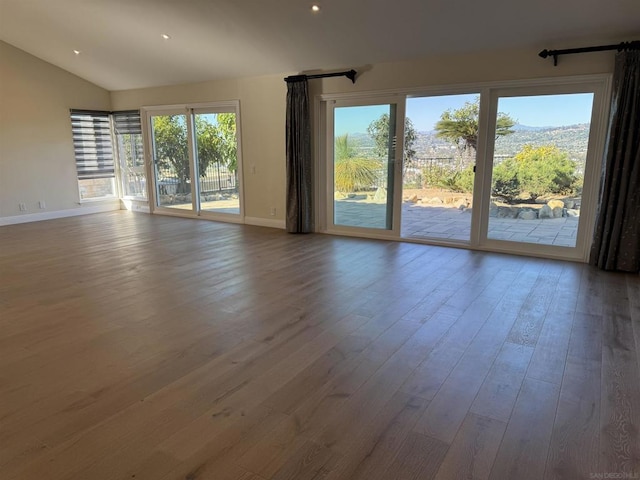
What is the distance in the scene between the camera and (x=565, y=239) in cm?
485

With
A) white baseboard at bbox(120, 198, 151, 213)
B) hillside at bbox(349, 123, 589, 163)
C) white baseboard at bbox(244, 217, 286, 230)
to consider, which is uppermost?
hillside at bbox(349, 123, 589, 163)

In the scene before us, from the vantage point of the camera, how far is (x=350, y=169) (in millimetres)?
6129

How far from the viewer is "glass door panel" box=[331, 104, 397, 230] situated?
5.77 m

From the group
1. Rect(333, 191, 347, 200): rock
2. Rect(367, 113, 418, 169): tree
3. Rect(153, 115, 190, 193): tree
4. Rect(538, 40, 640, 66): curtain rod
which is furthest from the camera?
Rect(153, 115, 190, 193): tree

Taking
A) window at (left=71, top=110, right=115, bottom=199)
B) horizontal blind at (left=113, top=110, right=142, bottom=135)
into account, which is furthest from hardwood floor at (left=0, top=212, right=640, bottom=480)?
horizontal blind at (left=113, top=110, right=142, bottom=135)

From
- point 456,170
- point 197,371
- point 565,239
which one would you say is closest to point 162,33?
point 456,170

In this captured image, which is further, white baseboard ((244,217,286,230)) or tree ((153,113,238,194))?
tree ((153,113,238,194))

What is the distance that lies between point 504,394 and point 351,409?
81 cm

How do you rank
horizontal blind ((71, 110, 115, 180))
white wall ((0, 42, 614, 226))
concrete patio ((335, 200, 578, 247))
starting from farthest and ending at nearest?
1. horizontal blind ((71, 110, 115, 180))
2. white wall ((0, 42, 614, 226))
3. concrete patio ((335, 200, 578, 247))

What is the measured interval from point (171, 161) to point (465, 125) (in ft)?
17.9

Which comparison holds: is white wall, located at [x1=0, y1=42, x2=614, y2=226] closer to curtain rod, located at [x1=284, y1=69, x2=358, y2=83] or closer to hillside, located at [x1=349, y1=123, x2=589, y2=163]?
curtain rod, located at [x1=284, y1=69, x2=358, y2=83]

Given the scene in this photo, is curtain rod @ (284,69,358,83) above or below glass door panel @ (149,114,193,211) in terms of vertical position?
above

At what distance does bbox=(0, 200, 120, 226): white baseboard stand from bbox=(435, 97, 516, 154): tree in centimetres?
677

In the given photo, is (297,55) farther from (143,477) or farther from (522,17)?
(143,477)
